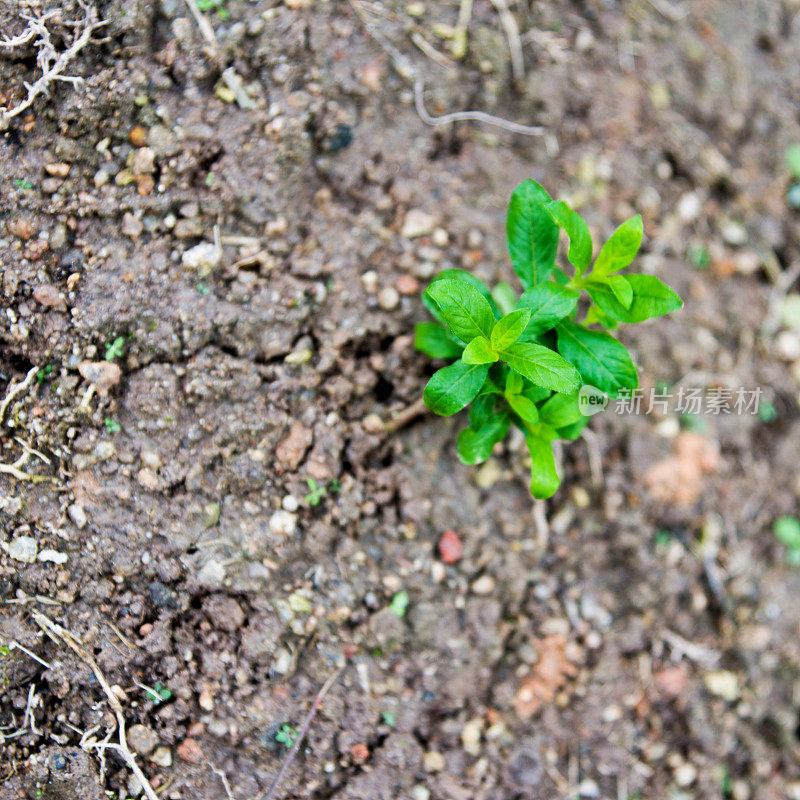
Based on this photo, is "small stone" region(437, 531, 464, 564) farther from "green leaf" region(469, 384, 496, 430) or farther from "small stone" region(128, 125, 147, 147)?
"small stone" region(128, 125, 147, 147)

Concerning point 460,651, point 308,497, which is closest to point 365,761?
point 460,651

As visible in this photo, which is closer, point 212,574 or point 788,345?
point 212,574

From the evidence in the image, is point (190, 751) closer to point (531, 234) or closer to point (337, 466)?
point (337, 466)

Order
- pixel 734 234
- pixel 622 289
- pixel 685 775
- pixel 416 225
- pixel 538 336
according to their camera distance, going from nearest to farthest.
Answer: pixel 622 289, pixel 538 336, pixel 416 225, pixel 685 775, pixel 734 234

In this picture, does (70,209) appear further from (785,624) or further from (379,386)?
(785,624)

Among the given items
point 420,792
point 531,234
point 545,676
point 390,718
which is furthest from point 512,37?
point 420,792

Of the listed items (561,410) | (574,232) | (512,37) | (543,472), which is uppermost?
(512,37)
